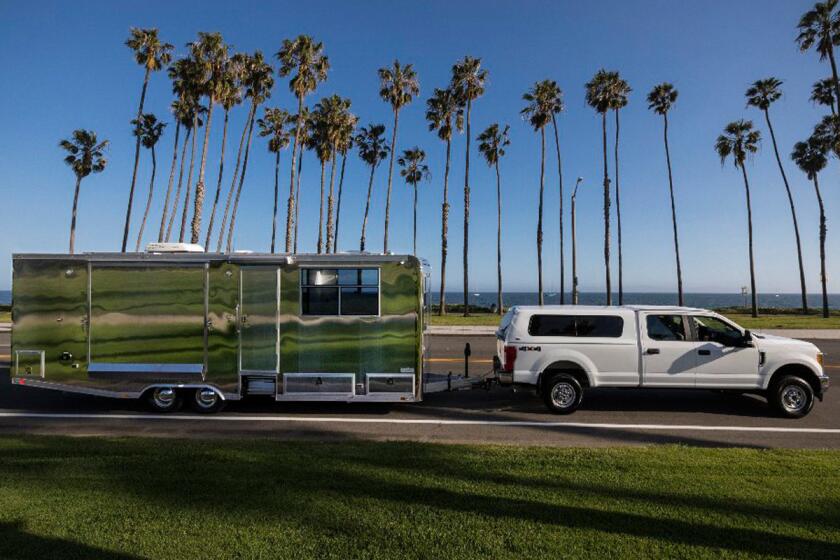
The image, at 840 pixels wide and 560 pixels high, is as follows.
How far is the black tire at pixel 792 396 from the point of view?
9.50 m

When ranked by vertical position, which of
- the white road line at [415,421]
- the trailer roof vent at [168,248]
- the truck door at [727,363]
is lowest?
the white road line at [415,421]

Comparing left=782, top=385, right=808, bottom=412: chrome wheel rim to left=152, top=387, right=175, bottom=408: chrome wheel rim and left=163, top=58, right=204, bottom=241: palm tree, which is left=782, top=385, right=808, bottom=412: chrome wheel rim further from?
left=163, top=58, right=204, bottom=241: palm tree

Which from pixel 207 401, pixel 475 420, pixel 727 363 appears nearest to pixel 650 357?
pixel 727 363

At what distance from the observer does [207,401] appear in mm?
9664

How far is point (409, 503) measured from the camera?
5.00 meters

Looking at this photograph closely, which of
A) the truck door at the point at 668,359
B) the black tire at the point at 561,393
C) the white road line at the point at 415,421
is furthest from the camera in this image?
the black tire at the point at 561,393

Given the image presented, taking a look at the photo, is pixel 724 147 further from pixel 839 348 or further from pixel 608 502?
pixel 608 502

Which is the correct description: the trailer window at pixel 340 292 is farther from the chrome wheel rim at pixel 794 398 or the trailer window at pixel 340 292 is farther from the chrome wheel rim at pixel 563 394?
the chrome wheel rim at pixel 794 398

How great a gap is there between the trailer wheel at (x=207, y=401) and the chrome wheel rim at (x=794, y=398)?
35.0 feet

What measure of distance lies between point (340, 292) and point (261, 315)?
1525 mm

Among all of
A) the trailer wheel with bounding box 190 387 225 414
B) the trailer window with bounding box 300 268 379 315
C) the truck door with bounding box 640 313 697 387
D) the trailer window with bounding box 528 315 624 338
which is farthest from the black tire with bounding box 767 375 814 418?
the trailer wheel with bounding box 190 387 225 414

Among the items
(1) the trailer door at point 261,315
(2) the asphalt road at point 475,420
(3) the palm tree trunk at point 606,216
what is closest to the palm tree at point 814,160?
(3) the palm tree trunk at point 606,216

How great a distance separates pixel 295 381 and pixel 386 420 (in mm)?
1843

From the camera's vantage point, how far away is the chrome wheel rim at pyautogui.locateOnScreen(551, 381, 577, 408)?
32.0ft
